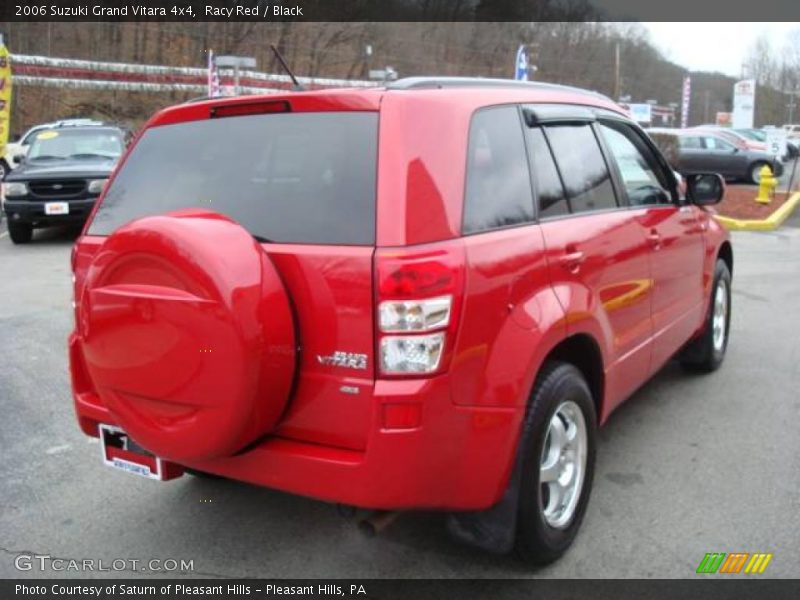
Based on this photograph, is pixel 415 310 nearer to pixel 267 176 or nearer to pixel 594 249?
pixel 267 176

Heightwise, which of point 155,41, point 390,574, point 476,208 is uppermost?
point 155,41

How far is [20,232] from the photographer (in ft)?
38.4

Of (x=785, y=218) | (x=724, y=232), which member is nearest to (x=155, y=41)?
(x=785, y=218)

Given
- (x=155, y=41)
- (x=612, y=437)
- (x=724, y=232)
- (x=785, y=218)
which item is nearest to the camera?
(x=612, y=437)

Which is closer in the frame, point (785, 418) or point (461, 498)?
point (461, 498)

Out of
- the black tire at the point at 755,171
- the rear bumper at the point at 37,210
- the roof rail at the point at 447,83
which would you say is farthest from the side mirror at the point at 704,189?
the black tire at the point at 755,171

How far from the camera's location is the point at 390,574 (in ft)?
9.56

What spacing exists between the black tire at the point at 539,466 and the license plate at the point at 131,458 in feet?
4.22

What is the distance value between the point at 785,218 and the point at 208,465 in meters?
15.0

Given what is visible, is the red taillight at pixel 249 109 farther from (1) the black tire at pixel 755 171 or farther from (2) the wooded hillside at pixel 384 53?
(2) the wooded hillside at pixel 384 53

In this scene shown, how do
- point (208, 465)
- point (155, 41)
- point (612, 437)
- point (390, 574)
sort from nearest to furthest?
1. point (208, 465)
2. point (390, 574)
3. point (612, 437)
4. point (155, 41)

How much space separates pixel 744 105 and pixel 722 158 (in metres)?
16.4

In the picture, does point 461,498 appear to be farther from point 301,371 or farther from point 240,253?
point 240,253

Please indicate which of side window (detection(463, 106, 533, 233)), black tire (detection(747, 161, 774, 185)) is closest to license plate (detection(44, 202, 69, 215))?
side window (detection(463, 106, 533, 233))
